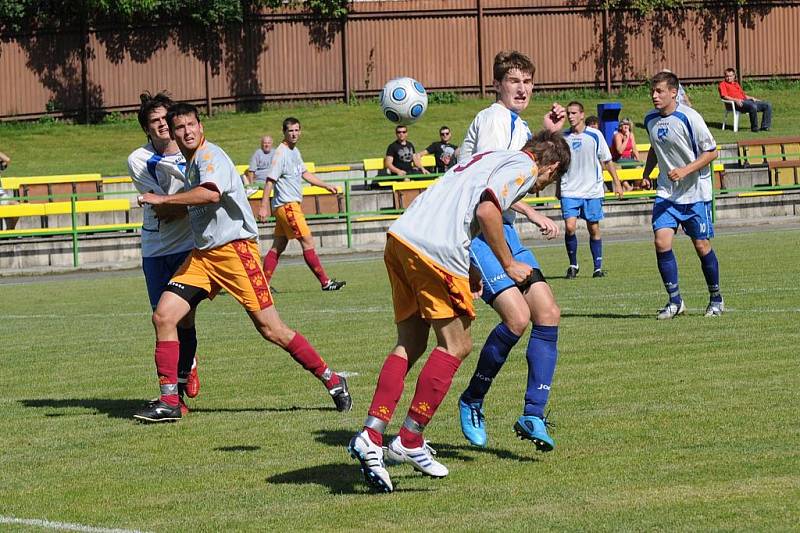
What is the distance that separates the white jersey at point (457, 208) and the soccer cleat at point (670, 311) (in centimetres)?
642

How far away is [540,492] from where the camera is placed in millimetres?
6387

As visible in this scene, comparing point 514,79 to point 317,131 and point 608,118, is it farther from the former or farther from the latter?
point 317,131

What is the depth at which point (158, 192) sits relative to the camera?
31.6 feet

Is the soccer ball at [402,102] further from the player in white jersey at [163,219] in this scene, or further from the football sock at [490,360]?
the football sock at [490,360]

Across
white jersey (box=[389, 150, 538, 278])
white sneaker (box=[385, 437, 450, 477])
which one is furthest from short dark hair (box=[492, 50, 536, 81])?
white sneaker (box=[385, 437, 450, 477])

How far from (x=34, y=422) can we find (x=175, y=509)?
10.2ft

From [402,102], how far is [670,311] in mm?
5247

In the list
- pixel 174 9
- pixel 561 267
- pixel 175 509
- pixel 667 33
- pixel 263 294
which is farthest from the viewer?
pixel 667 33

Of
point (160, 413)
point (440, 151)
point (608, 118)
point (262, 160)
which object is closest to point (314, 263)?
point (262, 160)

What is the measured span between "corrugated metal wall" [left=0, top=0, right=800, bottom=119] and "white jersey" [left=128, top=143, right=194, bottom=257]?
30.8 meters

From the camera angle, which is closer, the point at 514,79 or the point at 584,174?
the point at 514,79

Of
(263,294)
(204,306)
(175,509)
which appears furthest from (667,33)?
(175,509)

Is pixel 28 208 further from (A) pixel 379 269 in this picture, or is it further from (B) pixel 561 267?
(B) pixel 561 267

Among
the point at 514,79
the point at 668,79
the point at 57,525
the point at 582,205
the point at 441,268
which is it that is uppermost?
the point at 668,79
